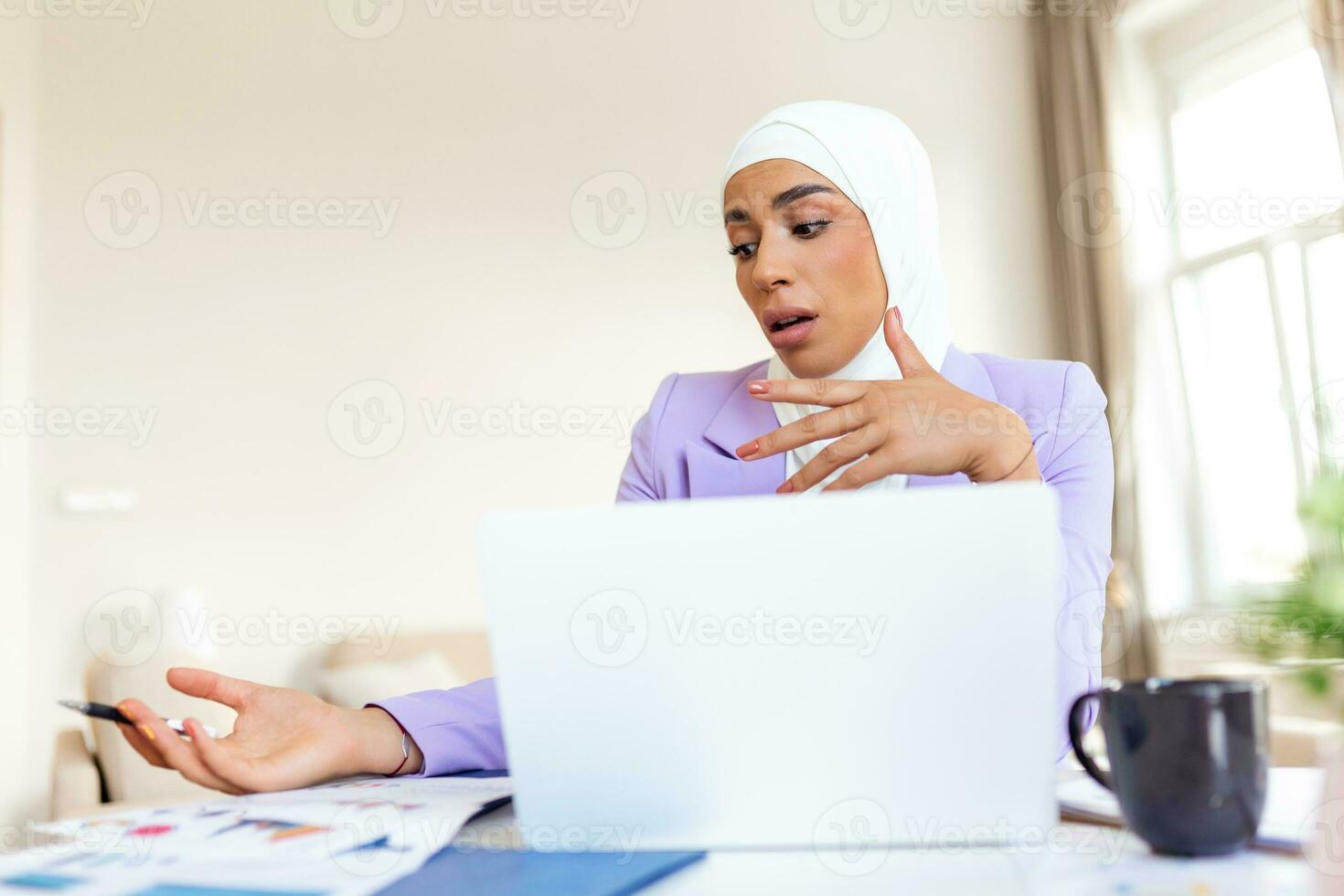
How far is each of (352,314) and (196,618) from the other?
108 cm

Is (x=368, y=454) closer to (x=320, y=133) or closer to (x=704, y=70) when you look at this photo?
(x=320, y=133)

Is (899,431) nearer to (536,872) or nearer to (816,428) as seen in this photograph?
(816,428)

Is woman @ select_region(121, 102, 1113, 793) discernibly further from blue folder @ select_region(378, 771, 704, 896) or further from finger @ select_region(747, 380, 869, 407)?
blue folder @ select_region(378, 771, 704, 896)

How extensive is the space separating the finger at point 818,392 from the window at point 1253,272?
3.13m

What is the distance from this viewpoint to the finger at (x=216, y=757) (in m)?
0.77

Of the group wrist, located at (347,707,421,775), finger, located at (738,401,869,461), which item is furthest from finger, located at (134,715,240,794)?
finger, located at (738,401,869,461)

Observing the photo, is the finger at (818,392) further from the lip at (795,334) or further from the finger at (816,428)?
the lip at (795,334)

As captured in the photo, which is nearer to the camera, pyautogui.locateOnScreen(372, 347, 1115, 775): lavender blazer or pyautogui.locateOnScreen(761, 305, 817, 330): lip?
pyautogui.locateOnScreen(372, 347, 1115, 775): lavender blazer

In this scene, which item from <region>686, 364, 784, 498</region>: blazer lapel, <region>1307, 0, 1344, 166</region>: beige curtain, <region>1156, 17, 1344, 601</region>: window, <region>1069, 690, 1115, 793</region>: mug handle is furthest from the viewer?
<region>1156, 17, 1344, 601</region>: window

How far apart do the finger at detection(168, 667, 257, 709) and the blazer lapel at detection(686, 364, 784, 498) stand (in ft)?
2.04

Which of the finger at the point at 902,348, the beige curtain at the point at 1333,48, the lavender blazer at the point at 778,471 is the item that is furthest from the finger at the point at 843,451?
the beige curtain at the point at 1333,48

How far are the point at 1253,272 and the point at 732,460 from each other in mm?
3421

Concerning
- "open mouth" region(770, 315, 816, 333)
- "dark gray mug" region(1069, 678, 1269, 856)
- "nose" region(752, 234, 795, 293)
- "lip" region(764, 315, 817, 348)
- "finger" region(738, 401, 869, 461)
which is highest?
"nose" region(752, 234, 795, 293)

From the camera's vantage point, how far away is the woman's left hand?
0.93 metres
